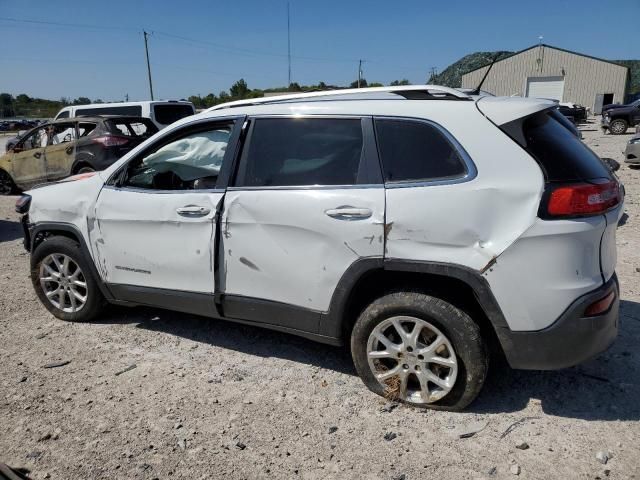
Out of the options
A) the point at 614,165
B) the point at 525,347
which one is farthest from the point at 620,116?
the point at 525,347

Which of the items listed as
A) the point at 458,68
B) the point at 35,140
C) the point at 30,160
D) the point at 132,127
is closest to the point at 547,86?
the point at 458,68

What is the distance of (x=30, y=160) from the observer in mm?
10883

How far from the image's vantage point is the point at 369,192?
9.28ft

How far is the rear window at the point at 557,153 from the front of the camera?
8.30ft

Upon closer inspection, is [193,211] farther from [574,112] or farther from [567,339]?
[574,112]

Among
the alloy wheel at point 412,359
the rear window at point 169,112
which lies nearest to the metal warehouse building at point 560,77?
the rear window at point 169,112

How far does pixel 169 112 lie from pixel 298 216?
36.1ft

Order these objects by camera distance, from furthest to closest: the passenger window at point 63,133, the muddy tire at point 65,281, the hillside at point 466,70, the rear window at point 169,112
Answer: the hillside at point 466,70 < the rear window at point 169,112 < the passenger window at point 63,133 < the muddy tire at point 65,281

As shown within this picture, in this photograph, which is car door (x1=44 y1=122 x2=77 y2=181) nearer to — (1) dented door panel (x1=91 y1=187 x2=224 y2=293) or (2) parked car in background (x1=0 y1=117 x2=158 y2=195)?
(2) parked car in background (x1=0 y1=117 x2=158 y2=195)

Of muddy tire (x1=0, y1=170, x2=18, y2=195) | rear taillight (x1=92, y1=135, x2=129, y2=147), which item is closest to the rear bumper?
rear taillight (x1=92, y1=135, x2=129, y2=147)

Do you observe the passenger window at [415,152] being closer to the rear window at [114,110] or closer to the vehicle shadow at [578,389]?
the vehicle shadow at [578,389]

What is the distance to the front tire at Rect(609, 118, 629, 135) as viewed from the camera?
74.3ft

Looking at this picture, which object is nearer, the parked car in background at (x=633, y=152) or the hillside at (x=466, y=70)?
the parked car in background at (x=633, y=152)

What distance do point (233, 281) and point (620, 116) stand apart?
2455cm
